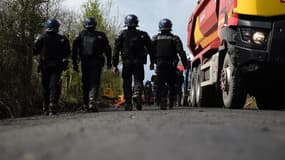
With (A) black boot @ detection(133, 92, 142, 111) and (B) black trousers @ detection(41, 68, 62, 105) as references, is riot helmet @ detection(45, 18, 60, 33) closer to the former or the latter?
(B) black trousers @ detection(41, 68, 62, 105)

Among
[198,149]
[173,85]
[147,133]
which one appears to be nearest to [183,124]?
[147,133]

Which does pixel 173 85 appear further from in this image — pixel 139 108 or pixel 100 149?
pixel 100 149

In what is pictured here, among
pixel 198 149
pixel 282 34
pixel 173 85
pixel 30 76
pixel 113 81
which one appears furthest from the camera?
pixel 113 81

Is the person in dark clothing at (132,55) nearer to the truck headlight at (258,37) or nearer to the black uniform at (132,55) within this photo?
the black uniform at (132,55)

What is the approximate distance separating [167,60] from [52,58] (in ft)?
7.44

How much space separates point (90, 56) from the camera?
10430 mm

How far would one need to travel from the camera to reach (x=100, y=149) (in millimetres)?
3756

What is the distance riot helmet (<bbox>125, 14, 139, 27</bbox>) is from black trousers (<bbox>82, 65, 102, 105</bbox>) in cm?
96

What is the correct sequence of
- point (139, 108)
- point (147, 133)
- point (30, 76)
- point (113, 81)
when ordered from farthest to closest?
point (113, 81), point (30, 76), point (139, 108), point (147, 133)

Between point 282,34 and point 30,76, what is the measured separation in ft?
56.5

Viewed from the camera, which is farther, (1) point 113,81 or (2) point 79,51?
(1) point 113,81

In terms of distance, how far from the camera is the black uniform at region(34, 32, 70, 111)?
10.3m

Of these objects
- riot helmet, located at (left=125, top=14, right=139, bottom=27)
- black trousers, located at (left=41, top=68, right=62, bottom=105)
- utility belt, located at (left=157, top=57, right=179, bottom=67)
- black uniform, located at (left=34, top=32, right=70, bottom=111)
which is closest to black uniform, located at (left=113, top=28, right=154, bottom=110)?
riot helmet, located at (left=125, top=14, right=139, bottom=27)

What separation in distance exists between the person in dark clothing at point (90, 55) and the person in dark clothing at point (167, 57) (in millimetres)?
1106
